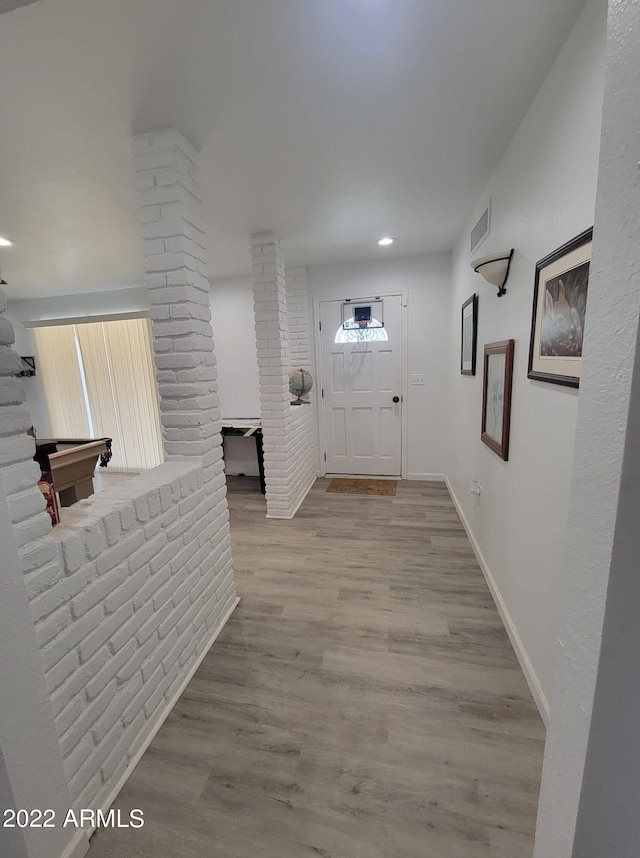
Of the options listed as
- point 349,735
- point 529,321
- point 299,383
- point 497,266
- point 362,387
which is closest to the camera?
point 349,735

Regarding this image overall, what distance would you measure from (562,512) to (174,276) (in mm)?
1911

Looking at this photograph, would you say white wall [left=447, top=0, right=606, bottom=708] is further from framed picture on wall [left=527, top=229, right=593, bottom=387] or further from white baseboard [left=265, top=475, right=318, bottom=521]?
white baseboard [left=265, top=475, right=318, bottom=521]

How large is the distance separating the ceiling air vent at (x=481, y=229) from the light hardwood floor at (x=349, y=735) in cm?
223

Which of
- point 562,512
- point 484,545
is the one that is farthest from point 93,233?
point 484,545

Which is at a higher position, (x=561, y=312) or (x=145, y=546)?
Result: (x=561, y=312)

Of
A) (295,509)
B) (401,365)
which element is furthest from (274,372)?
(401,365)

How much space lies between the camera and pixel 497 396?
1991 mm

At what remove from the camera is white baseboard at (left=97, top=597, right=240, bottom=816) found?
1.18 m

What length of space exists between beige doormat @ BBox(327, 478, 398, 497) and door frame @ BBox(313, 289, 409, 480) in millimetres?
273

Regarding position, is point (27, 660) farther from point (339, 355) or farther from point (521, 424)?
point (339, 355)

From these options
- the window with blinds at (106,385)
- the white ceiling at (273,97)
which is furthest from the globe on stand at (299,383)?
the window with blinds at (106,385)

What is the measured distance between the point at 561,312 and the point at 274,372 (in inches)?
85.8

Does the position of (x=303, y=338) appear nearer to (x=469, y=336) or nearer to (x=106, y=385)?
(x=469, y=336)

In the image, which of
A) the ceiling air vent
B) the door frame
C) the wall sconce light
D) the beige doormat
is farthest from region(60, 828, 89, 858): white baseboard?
the door frame
